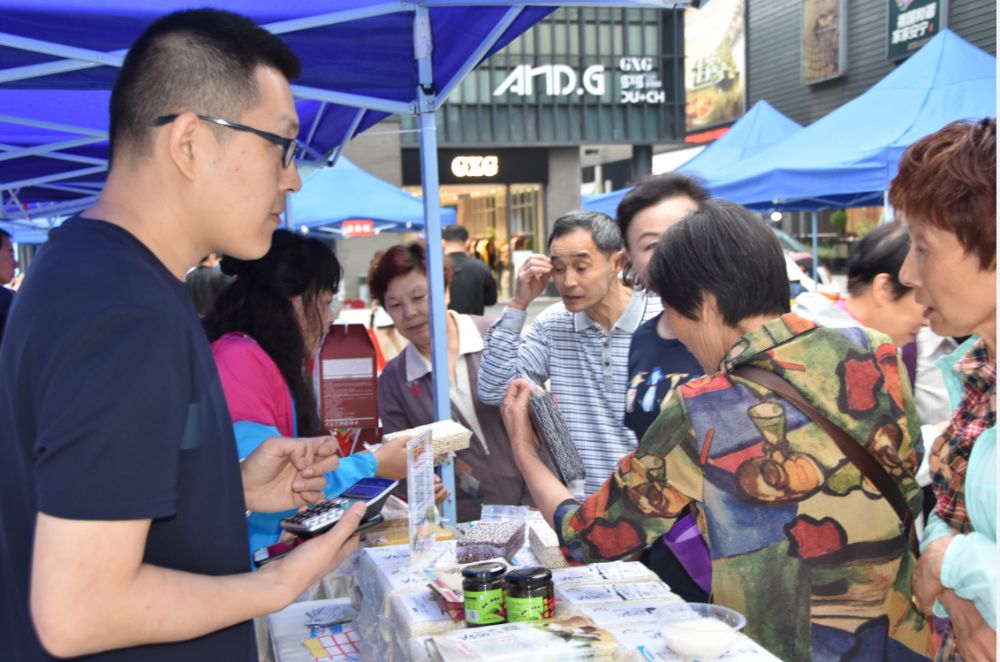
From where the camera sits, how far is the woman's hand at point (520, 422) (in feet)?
7.22

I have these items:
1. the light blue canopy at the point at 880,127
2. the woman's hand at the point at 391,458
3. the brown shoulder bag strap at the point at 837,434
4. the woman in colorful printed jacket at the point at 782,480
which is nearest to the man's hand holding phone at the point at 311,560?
the woman in colorful printed jacket at the point at 782,480

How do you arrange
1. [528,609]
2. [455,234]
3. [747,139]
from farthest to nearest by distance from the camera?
[747,139] < [455,234] < [528,609]

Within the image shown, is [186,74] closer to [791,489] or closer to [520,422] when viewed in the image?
[520,422]

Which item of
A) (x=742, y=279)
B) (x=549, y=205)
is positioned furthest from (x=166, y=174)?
(x=549, y=205)

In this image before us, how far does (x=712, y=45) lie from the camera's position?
3109 centimetres

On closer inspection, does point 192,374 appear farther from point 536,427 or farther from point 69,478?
point 536,427

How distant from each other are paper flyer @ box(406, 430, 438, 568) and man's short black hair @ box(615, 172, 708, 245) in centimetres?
110

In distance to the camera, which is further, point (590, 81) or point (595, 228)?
point (590, 81)

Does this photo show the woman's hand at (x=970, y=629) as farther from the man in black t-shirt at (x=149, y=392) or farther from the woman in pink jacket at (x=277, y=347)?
the woman in pink jacket at (x=277, y=347)

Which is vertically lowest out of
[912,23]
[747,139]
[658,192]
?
[658,192]

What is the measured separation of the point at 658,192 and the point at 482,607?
1670mm

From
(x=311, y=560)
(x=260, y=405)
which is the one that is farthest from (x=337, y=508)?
(x=260, y=405)

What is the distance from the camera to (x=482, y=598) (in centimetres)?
174

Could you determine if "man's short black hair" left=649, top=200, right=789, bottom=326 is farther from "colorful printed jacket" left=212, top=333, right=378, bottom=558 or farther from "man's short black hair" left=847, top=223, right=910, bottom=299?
"man's short black hair" left=847, top=223, right=910, bottom=299
